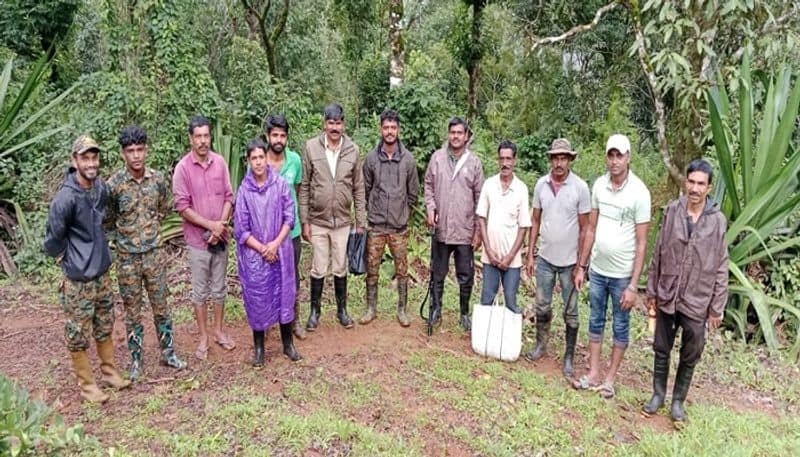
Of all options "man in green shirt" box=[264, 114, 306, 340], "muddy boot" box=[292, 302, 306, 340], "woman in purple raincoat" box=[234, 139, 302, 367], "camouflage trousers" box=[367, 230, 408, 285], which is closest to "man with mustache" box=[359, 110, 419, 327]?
"camouflage trousers" box=[367, 230, 408, 285]

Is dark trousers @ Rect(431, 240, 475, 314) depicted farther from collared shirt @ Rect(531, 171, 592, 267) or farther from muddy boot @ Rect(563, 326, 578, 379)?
muddy boot @ Rect(563, 326, 578, 379)

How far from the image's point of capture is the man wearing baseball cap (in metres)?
3.47

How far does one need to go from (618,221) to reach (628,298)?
0.49m

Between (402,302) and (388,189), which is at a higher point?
(388,189)

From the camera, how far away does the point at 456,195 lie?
4328 millimetres

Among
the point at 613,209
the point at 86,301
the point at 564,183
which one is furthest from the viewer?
the point at 564,183

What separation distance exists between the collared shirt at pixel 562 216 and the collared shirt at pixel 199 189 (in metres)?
2.27

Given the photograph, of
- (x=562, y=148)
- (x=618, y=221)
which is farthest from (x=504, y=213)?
(x=618, y=221)

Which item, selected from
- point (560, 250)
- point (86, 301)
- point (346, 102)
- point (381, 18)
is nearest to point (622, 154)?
point (560, 250)

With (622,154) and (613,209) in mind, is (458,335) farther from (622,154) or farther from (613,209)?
(622,154)

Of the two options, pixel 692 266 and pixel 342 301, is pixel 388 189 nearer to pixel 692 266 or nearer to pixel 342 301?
pixel 342 301

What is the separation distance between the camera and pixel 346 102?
52.3 feet

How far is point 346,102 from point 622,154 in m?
13.2

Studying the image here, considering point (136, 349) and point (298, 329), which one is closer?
point (136, 349)
